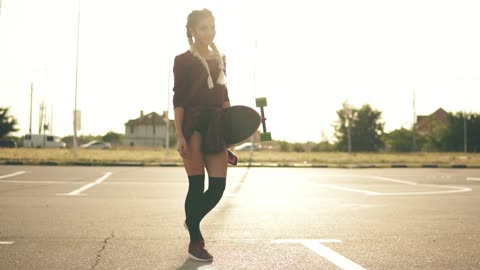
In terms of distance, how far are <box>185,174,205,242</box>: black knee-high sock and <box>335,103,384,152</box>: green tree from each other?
81324mm

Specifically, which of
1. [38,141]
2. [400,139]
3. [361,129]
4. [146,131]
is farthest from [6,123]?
[400,139]

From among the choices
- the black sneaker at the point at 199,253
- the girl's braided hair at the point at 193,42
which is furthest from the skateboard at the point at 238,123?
the black sneaker at the point at 199,253

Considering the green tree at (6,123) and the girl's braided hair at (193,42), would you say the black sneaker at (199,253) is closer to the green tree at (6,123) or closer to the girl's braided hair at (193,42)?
the girl's braided hair at (193,42)

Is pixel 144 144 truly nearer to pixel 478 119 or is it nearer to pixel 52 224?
pixel 478 119

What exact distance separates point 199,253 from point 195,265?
164 mm

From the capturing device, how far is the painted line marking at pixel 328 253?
351 centimetres

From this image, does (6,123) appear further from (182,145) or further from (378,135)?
(182,145)

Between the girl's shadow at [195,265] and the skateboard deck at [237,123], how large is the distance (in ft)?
3.04

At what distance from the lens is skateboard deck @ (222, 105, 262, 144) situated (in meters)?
3.81

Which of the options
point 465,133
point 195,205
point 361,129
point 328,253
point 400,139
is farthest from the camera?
point 400,139

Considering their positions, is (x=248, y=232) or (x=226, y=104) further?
(x=248, y=232)

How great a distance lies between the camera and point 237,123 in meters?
3.84

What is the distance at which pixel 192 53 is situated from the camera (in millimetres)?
3762

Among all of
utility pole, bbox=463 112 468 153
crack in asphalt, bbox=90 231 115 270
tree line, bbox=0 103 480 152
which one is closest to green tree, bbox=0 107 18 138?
tree line, bbox=0 103 480 152
